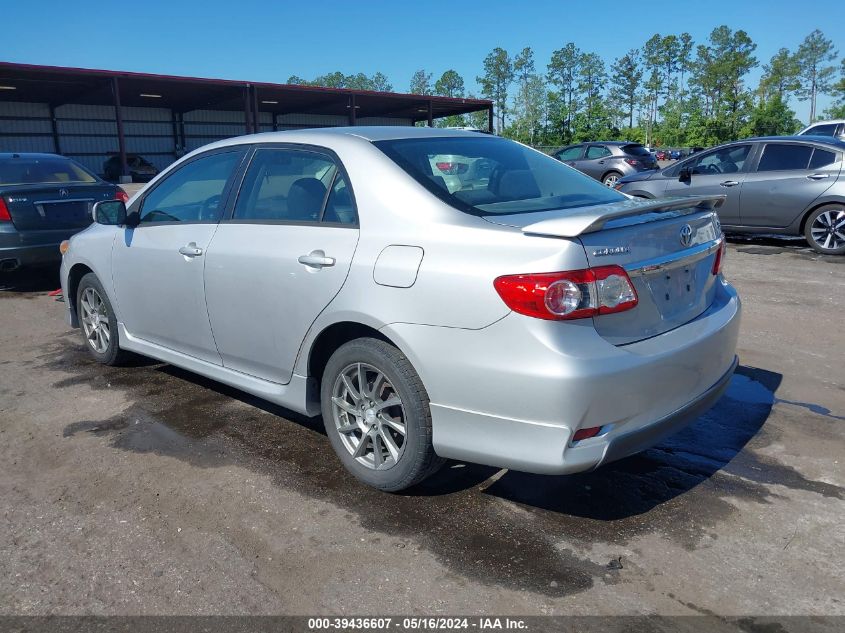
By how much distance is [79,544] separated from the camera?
3.01 m

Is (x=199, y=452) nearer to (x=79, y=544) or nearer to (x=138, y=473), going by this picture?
(x=138, y=473)

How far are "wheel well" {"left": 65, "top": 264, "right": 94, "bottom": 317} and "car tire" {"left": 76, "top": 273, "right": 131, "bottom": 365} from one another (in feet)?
0.19

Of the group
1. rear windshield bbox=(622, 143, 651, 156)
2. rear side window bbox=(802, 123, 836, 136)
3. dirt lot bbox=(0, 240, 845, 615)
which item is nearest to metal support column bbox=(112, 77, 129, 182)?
rear windshield bbox=(622, 143, 651, 156)

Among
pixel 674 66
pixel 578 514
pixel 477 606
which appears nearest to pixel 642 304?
pixel 578 514

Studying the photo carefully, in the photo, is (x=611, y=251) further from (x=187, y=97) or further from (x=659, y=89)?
(x=659, y=89)

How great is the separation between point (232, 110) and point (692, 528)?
139 feet

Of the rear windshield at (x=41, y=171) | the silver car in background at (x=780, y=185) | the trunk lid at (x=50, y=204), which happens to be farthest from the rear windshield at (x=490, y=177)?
the rear windshield at (x=41, y=171)

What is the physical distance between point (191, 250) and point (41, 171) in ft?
18.6

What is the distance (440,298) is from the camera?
2.91 meters

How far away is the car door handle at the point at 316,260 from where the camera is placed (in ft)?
11.1

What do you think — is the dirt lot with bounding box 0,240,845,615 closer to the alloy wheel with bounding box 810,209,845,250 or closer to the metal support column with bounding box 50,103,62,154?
the alloy wheel with bounding box 810,209,845,250

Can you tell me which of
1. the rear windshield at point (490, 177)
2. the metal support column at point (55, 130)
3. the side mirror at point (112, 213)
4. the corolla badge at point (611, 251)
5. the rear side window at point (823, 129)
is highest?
the metal support column at point (55, 130)

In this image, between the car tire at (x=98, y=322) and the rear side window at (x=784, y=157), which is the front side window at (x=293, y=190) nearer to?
the car tire at (x=98, y=322)

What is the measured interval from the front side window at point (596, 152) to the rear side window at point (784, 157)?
1082 cm
